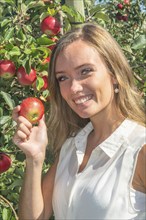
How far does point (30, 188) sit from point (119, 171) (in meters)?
0.39

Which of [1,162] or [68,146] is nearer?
[68,146]

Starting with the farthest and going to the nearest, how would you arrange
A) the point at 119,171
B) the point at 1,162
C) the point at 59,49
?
the point at 1,162
the point at 59,49
the point at 119,171

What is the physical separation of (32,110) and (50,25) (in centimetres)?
46

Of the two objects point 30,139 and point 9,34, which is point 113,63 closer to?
point 30,139

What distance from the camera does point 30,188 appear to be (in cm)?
183

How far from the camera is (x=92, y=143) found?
72.5 inches

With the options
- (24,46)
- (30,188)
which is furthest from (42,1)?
(30,188)

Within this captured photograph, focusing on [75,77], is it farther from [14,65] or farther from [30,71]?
[14,65]

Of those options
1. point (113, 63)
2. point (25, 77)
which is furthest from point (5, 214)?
point (113, 63)

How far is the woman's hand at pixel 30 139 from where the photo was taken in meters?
1.74

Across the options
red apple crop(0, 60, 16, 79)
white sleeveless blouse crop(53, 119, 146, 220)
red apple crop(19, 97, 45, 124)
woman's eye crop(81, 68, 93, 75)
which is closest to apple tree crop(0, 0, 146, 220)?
red apple crop(0, 60, 16, 79)

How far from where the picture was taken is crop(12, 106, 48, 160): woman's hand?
1.74 metres

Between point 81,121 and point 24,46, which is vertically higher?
point 24,46

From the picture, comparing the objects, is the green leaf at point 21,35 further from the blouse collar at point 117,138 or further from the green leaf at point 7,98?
the blouse collar at point 117,138
